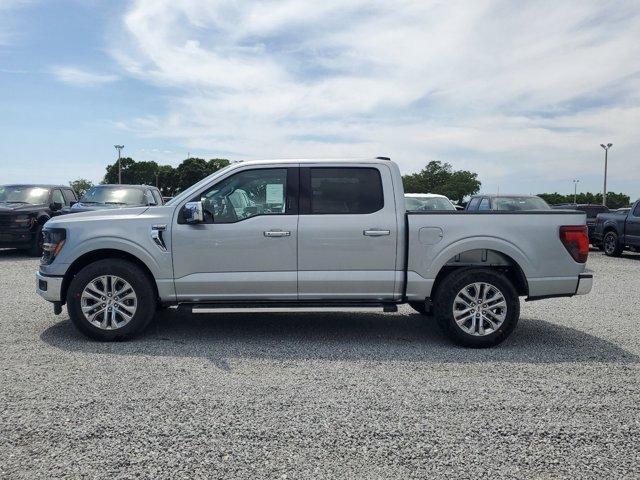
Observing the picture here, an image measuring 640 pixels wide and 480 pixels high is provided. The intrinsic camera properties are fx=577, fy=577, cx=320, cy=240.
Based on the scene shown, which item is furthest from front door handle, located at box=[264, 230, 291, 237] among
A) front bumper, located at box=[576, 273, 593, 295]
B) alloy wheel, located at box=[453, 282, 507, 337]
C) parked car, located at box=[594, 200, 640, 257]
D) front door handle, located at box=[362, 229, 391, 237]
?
parked car, located at box=[594, 200, 640, 257]

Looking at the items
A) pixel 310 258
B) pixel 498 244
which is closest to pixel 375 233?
pixel 310 258

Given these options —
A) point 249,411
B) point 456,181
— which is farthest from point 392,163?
point 456,181

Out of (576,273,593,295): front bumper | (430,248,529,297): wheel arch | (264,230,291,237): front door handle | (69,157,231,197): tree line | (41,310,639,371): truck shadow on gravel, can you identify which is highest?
(69,157,231,197): tree line

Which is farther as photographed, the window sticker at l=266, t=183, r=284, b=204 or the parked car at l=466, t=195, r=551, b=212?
the parked car at l=466, t=195, r=551, b=212

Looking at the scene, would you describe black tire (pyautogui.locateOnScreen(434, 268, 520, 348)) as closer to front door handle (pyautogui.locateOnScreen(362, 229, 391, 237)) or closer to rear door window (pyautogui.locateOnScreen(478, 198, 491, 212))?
front door handle (pyautogui.locateOnScreen(362, 229, 391, 237))

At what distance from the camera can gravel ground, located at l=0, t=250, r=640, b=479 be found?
3326mm

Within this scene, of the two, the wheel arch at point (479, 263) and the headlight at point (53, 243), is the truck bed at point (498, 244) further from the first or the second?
the headlight at point (53, 243)

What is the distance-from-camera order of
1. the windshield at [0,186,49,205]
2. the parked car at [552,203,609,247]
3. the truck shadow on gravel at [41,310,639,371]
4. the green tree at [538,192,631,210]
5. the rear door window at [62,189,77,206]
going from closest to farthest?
the truck shadow on gravel at [41,310,639,371], the windshield at [0,186,49,205], the rear door window at [62,189,77,206], the parked car at [552,203,609,247], the green tree at [538,192,631,210]

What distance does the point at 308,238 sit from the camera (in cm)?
591

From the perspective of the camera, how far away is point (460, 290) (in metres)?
5.90

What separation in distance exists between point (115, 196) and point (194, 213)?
30.7 ft

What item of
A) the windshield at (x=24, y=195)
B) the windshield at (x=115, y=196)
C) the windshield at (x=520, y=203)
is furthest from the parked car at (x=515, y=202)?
the windshield at (x=24, y=195)

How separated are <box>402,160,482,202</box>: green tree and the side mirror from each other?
110 metres

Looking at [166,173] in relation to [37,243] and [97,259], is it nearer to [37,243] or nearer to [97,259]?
[37,243]
